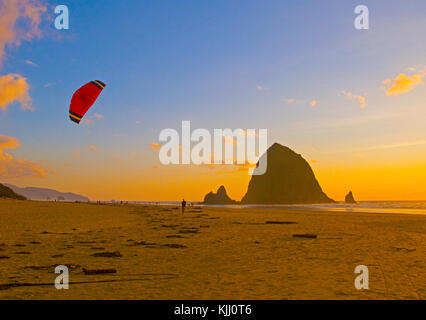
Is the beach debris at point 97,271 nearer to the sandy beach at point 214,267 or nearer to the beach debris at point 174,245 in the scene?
the sandy beach at point 214,267

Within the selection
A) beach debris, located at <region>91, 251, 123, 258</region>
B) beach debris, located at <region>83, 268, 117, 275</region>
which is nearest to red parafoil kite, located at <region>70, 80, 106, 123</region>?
beach debris, located at <region>91, 251, 123, 258</region>

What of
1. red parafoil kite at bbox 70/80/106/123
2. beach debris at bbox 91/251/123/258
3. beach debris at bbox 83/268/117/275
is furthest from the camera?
red parafoil kite at bbox 70/80/106/123

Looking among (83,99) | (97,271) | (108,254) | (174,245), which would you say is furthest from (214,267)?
(83,99)

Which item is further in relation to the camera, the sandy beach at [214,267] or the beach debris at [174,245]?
the beach debris at [174,245]

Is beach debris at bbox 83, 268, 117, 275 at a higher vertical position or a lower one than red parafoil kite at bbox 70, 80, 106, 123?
lower

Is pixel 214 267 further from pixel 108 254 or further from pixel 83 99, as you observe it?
pixel 83 99

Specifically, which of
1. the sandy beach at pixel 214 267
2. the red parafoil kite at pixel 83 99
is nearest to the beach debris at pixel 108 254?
the sandy beach at pixel 214 267

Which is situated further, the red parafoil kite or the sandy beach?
the red parafoil kite

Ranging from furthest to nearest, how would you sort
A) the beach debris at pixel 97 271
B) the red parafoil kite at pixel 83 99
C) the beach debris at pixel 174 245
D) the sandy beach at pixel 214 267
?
1. the red parafoil kite at pixel 83 99
2. the beach debris at pixel 174 245
3. the beach debris at pixel 97 271
4. the sandy beach at pixel 214 267

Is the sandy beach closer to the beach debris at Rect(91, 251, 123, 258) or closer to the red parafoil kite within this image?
the beach debris at Rect(91, 251, 123, 258)

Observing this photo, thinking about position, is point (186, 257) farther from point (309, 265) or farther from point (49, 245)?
point (49, 245)
